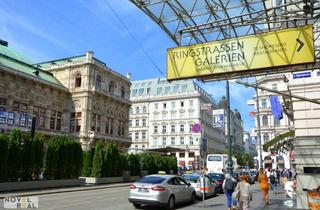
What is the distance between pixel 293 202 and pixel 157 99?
85.6m

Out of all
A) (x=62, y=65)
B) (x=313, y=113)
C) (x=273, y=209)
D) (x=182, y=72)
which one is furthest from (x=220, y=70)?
(x=62, y=65)

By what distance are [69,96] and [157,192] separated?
164 feet

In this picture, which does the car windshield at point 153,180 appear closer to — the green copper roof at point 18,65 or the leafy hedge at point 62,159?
the leafy hedge at point 62,159

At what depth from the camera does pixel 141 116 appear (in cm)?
10325

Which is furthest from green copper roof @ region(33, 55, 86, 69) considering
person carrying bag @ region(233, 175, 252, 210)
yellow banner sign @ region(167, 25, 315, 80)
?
person carrying bag @ region(233, 175, 252, 210)

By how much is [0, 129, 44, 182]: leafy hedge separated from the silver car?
533 inches

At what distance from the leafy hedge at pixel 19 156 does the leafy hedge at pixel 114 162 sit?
28.9 feet

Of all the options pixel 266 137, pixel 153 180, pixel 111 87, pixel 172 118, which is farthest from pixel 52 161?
pixel 172 118

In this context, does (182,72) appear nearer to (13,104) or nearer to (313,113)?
(313,113)

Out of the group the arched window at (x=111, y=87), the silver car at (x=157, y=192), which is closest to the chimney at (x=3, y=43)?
the arched window at (x=111, y=87)

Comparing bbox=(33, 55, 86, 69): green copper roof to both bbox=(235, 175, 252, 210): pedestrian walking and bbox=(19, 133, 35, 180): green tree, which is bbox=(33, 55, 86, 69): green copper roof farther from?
bbox=(235, 175, 252, 210): pedestrian walking

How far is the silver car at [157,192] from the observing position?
592 inches

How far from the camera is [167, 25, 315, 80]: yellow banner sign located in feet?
35.2

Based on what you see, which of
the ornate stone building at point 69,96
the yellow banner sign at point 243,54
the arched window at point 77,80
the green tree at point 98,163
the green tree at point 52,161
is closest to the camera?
the yellow banner sign at point 243,54
